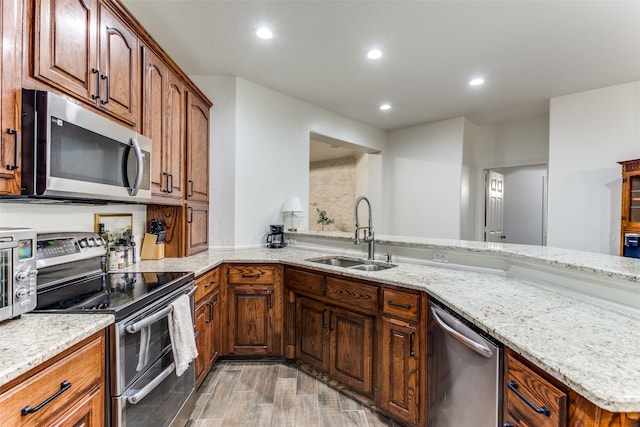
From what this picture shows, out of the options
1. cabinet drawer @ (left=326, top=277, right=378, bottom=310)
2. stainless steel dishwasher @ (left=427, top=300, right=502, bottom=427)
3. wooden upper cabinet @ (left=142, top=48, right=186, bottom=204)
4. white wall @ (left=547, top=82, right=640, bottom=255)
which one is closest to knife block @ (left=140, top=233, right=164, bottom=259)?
wooden upper cabinet @ (left=142, top=48, right=186, bottom=204)

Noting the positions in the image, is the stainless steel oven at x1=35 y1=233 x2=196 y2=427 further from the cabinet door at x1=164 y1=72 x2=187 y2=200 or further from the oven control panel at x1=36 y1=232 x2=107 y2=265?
the cabinet door at x1=164 y1=72 x2=187 y2=200

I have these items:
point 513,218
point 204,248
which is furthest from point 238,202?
point 513,218

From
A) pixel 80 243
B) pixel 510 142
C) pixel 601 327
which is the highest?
pixel 510 142

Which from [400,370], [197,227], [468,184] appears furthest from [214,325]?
[468,184]

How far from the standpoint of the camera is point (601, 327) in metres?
1.08

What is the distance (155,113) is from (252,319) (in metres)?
1.75

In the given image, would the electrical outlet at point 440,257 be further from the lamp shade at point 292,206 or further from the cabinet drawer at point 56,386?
the cabinet drawer at point 56,386

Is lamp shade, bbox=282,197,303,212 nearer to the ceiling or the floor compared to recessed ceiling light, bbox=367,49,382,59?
nearer to the floor

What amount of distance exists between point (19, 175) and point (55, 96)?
338mm

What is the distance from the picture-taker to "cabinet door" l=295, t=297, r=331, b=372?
7.23ft

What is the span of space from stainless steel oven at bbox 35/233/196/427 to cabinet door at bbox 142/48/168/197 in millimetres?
559

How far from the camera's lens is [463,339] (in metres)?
1.25

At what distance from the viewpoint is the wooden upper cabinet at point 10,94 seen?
3.43 feet

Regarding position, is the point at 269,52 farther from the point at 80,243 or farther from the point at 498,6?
the point at 80,243
